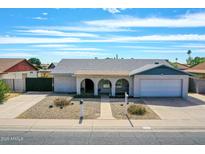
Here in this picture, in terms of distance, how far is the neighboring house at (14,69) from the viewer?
33750 mm

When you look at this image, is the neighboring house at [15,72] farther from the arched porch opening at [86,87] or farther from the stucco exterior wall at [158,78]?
the stucco exterior wall at [158,78]

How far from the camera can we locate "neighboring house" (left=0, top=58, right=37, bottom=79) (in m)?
33.8

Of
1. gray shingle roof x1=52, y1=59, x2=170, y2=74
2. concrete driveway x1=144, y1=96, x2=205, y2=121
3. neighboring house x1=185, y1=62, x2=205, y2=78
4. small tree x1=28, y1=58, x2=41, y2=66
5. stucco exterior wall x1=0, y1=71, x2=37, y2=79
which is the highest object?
small tree x1=28, y1=58, x2=41, y2=66

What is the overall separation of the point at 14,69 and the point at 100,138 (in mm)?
30015

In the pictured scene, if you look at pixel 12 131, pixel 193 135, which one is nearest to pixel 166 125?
pixel 193 135

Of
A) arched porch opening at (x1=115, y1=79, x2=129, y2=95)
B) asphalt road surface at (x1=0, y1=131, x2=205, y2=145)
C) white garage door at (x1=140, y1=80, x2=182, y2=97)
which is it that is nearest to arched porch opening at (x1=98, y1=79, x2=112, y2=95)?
arched porch opening at (x1=115, y1=79, x2=129, y2=95)

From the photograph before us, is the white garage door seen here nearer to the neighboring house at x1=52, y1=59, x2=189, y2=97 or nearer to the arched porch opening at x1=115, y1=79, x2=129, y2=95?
the neighboring house at x1=52, y1=59, x2=189, y2=97

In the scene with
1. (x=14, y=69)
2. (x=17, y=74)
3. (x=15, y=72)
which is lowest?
(x=17, y=74)

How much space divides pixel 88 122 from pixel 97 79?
11.7 meters

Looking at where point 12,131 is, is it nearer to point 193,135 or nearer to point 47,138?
point 47,138


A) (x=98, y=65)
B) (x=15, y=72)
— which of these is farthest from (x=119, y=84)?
(x=15, y=72)

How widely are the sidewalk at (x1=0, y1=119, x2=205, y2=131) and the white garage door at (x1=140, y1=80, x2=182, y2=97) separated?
1014 cm

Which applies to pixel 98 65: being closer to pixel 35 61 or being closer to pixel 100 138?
pixel 100 138

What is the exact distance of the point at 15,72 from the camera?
37.1m
